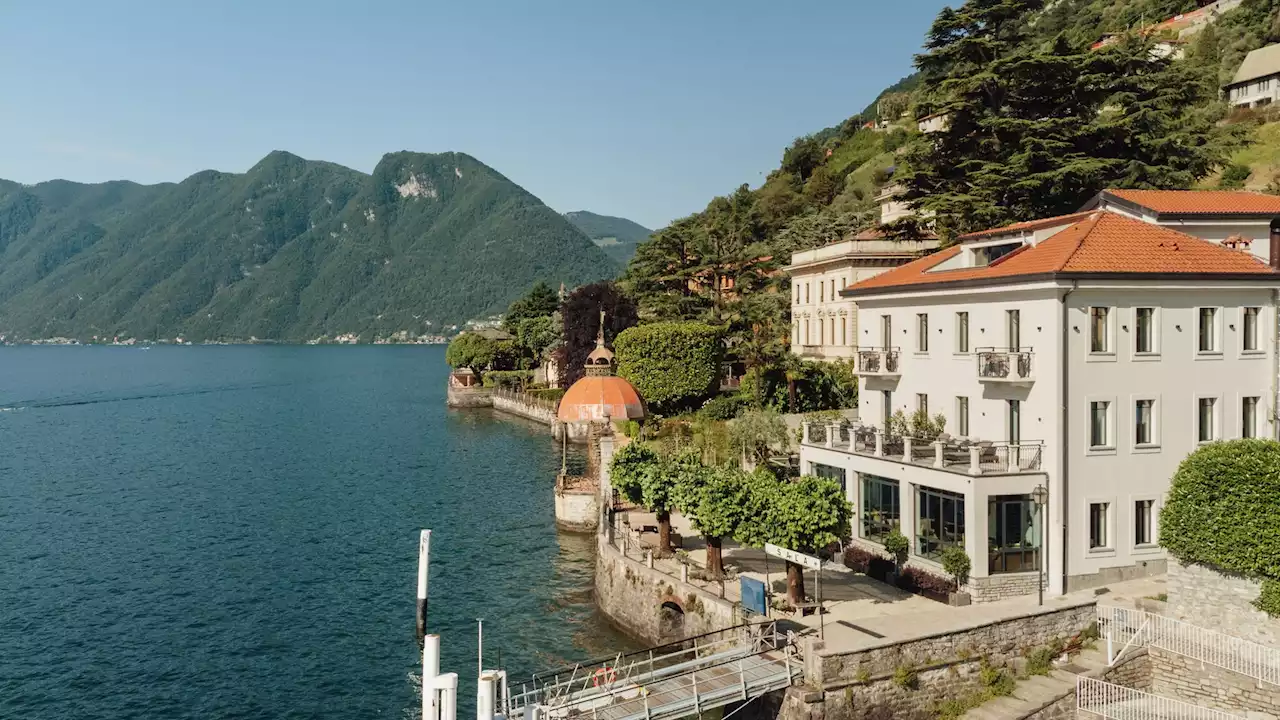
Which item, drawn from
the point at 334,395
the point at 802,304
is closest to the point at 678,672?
the point at 802,304

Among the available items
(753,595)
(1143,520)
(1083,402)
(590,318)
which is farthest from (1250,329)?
(590,318)

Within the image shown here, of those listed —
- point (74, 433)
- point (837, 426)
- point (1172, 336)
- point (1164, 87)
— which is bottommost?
point (74, 433)

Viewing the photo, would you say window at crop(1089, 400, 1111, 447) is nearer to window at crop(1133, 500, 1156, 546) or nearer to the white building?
the white building

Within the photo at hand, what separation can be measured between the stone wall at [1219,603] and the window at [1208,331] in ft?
27.4

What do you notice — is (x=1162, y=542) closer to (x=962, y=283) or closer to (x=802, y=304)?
(x=962, y=283)

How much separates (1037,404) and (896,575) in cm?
684

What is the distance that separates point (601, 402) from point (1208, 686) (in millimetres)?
35337

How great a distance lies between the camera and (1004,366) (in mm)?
29234

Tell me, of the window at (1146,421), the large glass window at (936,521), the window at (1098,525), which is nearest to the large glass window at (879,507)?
the large glass window at (936,521)

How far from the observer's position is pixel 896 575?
29828mm

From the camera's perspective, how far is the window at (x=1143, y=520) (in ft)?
94.9

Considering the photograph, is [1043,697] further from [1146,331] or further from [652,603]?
[652,603]

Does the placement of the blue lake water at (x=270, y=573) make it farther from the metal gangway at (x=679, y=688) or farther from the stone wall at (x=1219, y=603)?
the stone wall at (x=1219, y=603)

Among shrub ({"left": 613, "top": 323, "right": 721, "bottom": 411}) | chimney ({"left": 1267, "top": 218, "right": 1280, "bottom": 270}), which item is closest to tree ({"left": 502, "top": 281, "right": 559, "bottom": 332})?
shrub ({"left": 613, "top": 323, "right": 721, "bottom": 411})
